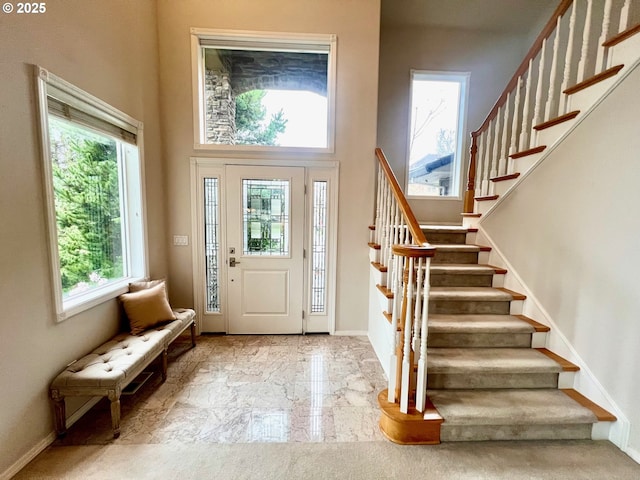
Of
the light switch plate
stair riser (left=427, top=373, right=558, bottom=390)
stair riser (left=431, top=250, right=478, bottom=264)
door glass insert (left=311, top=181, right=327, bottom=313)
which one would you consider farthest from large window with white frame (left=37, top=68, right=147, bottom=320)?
stair riser (left=431, top=250, right=478, bottom=264)

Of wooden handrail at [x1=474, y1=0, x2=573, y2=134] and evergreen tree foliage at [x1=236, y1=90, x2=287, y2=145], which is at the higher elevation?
wooden handrail at [x1=474, y1=0, x2=573, y2=134]

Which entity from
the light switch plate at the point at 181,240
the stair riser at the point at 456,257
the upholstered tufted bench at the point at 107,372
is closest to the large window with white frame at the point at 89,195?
the upholstered tufted bench at the point at 107,372

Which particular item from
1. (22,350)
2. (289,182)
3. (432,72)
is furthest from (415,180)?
(22,350)

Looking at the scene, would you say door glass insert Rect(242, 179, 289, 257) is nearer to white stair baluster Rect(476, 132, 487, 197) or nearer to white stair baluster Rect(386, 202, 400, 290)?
white stair baluster Rect(386, 202, 400, 290)

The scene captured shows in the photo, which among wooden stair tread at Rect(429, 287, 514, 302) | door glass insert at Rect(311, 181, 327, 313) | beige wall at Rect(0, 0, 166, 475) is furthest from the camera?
door glass insert at Rect(311, 181, 327, 313)

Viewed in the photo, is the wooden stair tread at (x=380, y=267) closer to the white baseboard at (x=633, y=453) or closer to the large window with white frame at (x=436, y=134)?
the large window with white frame at (x=436, y=134)

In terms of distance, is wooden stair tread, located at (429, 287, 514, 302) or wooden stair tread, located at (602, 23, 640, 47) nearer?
wooden stair tread, located at (602, 23, 640, 47)

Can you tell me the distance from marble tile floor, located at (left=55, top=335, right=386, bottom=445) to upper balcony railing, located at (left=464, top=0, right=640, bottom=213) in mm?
2477

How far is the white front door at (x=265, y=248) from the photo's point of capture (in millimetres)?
3348

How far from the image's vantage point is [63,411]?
1.88m

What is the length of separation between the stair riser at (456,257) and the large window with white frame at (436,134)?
143 cm

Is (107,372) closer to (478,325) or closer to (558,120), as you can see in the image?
A: (478,325)

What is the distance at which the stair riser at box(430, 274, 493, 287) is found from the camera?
9.33ft

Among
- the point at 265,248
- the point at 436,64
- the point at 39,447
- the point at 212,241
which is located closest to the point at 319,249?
the point at 265,248
